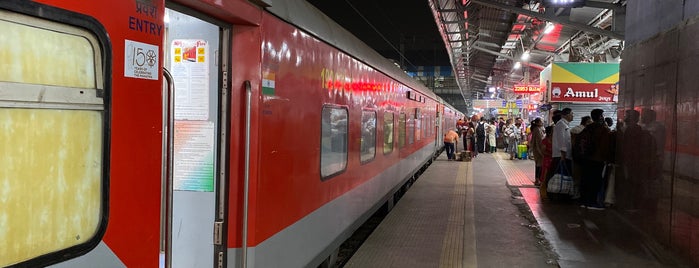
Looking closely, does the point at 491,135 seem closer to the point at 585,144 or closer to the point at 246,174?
the point at 585,144

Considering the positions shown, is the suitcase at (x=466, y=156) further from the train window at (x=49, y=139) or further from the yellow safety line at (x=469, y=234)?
the train window at (x=49, y=139)

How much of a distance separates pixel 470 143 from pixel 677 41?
14895 mm

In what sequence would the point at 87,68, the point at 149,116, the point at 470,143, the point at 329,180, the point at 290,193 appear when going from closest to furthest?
the point at 87,68 → the point at 149,116 → the point at 290,193 → the point at 329,180 → the point at 470,143

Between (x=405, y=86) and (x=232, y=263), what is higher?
(x=405, y=86)

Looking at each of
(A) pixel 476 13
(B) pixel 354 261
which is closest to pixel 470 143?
(A) pixel 476 13

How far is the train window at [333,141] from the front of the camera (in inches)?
181

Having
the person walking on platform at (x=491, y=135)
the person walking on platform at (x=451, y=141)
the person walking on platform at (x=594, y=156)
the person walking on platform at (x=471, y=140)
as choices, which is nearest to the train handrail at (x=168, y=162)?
the person walking on platform at (x=594, y=156)

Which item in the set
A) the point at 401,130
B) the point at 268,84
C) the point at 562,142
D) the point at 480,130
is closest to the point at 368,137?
the point at 401,130

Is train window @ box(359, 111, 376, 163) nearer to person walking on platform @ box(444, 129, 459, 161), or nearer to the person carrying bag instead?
the person carrying bag

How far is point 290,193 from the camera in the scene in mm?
3727

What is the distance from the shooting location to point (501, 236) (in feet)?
22.3

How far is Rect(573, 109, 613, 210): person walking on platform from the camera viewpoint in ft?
25.8

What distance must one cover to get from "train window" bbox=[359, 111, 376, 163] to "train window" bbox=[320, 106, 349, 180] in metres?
0.79

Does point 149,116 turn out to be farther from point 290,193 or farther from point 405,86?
point 405,86
